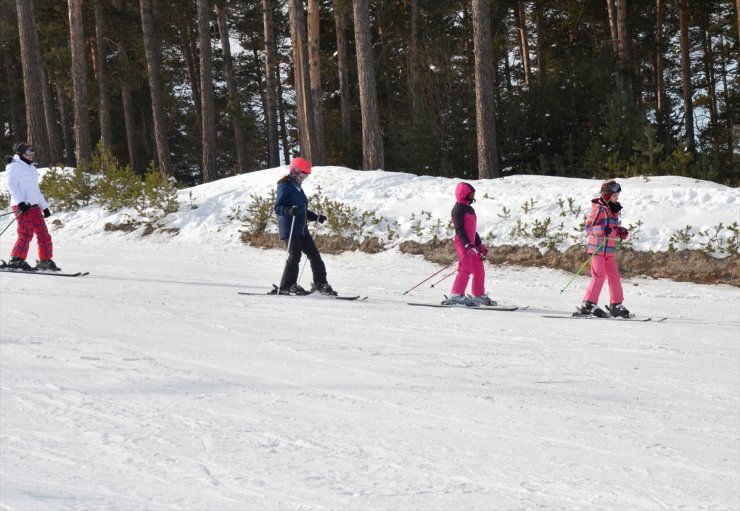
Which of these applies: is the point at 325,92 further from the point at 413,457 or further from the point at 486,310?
the point at 413,457

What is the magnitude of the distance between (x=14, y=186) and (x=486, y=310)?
261 inches

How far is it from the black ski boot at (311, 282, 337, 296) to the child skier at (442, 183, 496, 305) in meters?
1.48

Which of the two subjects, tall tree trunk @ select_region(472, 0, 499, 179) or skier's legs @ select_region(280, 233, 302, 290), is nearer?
skier's legs @ select_region(280, 233, 302, 290)

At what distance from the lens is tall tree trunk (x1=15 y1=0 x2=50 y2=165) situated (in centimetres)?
2136

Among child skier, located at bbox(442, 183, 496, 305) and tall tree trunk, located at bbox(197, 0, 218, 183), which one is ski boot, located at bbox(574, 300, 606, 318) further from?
tall tree trunk, located at bbox(197, 0, 218, 183)

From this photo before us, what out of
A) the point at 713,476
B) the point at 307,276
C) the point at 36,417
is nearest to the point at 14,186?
the point at 307,276

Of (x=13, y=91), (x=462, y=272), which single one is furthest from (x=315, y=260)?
(x=13, y=91)

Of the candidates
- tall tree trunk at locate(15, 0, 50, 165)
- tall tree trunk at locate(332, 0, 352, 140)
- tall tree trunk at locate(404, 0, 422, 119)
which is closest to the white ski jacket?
tall tree trunk at locate(404, 0, 422, 119)

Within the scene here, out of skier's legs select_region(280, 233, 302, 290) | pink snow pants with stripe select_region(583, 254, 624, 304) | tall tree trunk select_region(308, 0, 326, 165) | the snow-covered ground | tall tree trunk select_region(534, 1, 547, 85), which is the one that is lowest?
the snow-covered ground

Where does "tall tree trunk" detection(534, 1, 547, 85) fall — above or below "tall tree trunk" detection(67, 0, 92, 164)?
above

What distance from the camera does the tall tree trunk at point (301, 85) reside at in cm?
2006

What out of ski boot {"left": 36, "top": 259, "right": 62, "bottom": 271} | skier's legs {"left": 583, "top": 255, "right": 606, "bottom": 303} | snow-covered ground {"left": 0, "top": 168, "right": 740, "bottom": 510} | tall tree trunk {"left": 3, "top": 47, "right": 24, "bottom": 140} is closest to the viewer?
snow-covered ground {"left": 0, "top": 168, "right": 740, "bottom": 510}

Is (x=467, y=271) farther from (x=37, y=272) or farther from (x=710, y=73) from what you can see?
(x=710, y=73)

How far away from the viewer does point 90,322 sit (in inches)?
286
